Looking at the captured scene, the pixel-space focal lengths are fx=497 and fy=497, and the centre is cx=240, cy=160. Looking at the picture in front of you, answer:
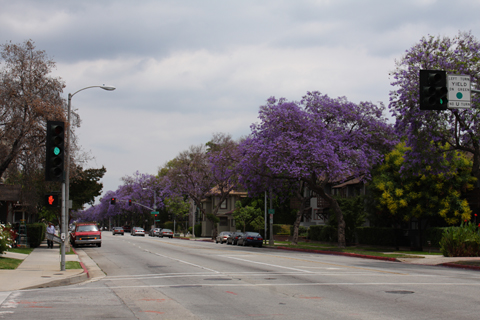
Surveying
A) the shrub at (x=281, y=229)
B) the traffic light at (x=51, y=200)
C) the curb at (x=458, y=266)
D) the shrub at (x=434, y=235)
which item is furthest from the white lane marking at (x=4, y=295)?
the shrub at (x=281, y=229)

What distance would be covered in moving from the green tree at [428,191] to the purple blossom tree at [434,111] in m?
5.11

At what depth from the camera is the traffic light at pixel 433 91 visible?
1487cm

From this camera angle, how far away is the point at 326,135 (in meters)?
35.9

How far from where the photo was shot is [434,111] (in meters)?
26.2

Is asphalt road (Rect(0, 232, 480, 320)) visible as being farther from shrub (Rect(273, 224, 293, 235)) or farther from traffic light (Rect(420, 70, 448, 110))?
shrub (Rect(273, 224, 293, 235))

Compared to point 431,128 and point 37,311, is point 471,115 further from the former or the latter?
point 37,311

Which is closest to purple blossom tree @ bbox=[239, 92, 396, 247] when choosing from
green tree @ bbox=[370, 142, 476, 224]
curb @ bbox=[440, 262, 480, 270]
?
green tree @ bbox=[370, 142, 476, 224]

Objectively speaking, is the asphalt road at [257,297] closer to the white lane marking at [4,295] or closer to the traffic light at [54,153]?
the white lane marking at [4,295]

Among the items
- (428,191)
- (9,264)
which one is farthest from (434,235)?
(9,264)

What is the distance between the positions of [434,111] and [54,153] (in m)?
19.2

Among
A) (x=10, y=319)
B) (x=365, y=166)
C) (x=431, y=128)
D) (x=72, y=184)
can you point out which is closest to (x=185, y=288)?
(x=10, y=319)

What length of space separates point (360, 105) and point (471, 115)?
→ 506 inches

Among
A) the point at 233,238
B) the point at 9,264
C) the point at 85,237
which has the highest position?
the point at 9,264

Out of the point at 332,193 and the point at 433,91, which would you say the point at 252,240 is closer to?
the point at 332,193
